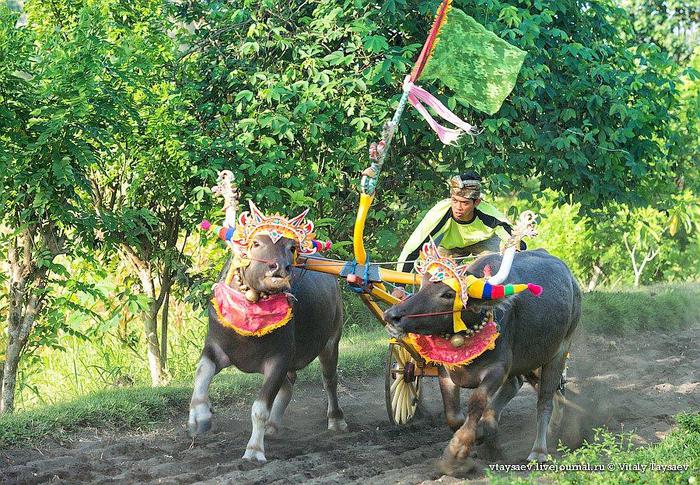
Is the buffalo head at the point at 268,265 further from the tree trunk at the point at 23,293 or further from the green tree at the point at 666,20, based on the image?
the green tree at the point at 666,20

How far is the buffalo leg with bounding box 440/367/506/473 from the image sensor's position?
7004 millimetres

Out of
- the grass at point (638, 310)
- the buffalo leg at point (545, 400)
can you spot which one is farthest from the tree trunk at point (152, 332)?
the grass at point (638, 310)

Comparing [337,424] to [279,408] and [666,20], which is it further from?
[666,20]

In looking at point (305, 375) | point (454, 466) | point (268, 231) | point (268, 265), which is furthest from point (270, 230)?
point (305, 375)

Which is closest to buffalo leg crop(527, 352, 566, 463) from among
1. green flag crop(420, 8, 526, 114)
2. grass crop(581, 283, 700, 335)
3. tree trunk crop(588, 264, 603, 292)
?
green flag crop(420, 8, 526, 114)

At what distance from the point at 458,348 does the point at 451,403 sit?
0.56 meters

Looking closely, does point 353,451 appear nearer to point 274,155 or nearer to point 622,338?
point 274,155

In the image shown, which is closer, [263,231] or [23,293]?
[263,231]

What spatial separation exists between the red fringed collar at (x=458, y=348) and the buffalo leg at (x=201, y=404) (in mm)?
1515

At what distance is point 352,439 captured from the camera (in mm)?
8383

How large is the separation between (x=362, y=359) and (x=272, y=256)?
4325mm

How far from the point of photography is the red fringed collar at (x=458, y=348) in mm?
7195

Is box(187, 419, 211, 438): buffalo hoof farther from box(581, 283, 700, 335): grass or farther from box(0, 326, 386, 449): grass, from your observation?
box(581, 283, 700, 335): grass

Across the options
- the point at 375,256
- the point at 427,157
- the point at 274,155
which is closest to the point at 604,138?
the point at 427,157
